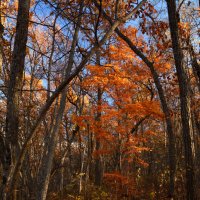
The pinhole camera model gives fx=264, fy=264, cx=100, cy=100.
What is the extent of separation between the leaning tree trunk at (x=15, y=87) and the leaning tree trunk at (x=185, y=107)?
439 cm

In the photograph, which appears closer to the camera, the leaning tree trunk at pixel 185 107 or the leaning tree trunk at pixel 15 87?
the leaning tree trunk at pixel 15 87

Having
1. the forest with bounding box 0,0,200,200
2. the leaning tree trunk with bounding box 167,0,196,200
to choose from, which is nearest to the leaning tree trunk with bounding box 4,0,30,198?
Answer: the forest with bounding box 0,0,200,200

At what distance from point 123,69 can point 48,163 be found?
733 cm

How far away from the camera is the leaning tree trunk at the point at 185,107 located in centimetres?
618

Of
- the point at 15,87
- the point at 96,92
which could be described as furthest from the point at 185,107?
the point at 96,92

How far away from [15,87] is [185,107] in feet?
14.9

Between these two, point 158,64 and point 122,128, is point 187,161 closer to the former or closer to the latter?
point 122,128

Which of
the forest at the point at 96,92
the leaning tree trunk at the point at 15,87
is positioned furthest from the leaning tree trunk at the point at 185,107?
the leaning tree trunk at the point at 15,87

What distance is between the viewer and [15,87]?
3328 mm

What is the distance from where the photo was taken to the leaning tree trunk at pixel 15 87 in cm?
314

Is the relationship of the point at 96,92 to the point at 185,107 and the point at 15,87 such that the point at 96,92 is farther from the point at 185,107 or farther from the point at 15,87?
the point at 15,87

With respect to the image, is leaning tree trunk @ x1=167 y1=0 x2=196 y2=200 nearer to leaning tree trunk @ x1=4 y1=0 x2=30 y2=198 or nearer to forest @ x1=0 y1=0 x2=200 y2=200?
forest @ x1=0 y1=0 x2=200 y2=200

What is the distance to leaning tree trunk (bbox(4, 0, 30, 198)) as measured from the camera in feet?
10.3

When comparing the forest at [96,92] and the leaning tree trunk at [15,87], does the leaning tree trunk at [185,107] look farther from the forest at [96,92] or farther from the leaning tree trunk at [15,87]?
the leaning tree trunk at [15,87]
